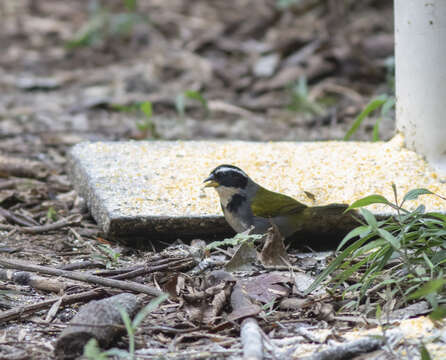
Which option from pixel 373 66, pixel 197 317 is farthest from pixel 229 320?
pixel 373 66

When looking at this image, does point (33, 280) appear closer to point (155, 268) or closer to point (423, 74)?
point (155, 268)

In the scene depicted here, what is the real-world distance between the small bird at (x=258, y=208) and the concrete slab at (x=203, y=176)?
0.15 metres

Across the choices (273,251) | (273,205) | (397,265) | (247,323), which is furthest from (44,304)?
(397,265)

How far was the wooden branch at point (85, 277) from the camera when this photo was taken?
9.55 feet

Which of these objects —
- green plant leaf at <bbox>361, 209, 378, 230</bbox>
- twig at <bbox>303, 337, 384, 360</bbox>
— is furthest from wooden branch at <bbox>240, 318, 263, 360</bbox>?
green plant leaf at <bbox>361, 209, 378, 230</bbox>

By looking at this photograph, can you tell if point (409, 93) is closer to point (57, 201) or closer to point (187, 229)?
point (187, 229)

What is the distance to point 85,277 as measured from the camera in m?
3.01

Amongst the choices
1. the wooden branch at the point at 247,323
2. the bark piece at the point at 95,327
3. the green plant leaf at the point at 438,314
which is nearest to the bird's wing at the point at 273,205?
the wooden branch at the point at 247,323

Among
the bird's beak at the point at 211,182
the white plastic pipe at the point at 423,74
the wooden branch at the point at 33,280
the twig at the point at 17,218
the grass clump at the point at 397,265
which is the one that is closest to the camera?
the grass clump at the point at 397,265

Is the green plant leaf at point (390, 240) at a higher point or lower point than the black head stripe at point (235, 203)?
higher

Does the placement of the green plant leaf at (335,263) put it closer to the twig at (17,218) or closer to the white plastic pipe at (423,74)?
the white plastic pipe at (423,74)

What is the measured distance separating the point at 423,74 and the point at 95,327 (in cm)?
251

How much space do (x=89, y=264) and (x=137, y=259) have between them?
0.94 ft

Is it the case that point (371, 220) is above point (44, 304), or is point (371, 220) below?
above
